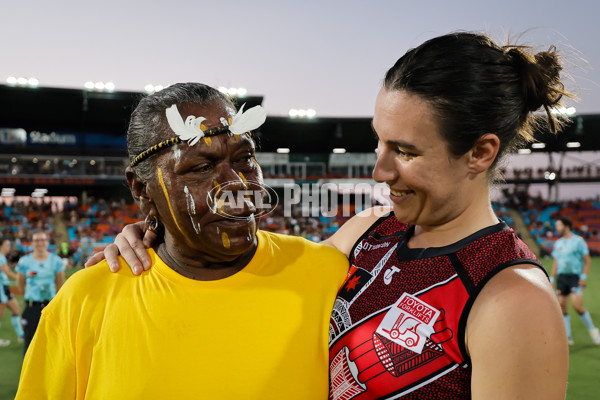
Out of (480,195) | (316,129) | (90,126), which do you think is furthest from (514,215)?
(480,195)

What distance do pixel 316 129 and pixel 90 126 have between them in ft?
47.2

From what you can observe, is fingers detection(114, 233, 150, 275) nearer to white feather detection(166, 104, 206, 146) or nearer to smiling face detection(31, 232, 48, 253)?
white feather detection(166, 104, 206, 146)

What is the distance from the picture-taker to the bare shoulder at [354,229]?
7.23 feet

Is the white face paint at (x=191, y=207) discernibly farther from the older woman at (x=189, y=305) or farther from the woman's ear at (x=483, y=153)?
the woman's ear at (x=483, y=153)

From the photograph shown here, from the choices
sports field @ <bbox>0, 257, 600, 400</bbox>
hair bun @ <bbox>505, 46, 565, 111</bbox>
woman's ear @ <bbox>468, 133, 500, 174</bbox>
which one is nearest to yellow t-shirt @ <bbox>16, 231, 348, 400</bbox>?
woman's ear @ <bbox>468, 133, 500, 174</bbox>

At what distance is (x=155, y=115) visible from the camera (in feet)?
5.71

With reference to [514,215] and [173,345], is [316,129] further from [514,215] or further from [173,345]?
[173,345]

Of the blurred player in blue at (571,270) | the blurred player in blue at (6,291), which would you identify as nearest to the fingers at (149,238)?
the blurred player in blue at (6,291)

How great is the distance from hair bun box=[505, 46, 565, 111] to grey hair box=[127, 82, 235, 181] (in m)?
1.10

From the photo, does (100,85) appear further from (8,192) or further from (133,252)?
(133,252)

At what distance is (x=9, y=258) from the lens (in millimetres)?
18531

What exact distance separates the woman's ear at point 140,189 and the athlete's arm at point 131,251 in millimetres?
146

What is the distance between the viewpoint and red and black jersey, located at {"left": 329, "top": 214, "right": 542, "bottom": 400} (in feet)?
4.95

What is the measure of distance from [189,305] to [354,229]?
35.4 inches
